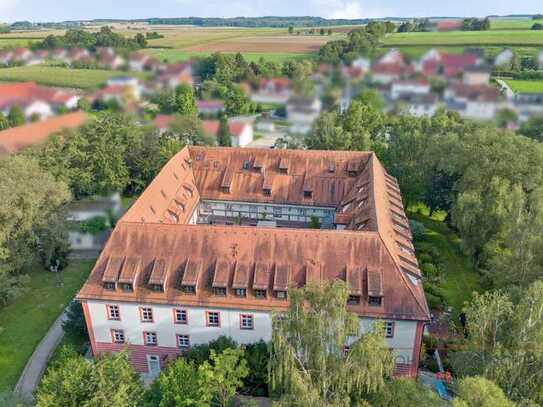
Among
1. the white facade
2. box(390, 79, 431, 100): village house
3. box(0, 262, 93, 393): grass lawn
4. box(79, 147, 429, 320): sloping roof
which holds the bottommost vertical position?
box(0, 262, 93, 393): grass lawn

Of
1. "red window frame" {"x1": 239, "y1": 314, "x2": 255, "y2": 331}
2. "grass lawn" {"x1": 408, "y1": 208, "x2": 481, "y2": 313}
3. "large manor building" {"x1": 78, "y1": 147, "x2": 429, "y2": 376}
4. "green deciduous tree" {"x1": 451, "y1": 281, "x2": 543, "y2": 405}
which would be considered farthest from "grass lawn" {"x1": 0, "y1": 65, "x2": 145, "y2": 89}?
"green deciduous tree" {"x1": 451, "y1": 281, "x2": 543, "y2": 405}

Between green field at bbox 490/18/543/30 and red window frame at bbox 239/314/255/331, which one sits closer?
red window frame at bbox 239/314/255/331

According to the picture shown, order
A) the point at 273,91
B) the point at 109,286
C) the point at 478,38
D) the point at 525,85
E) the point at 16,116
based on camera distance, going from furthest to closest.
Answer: the point at 273,91, the point at 478,38, the point at 525,85, the point at 16,116, the point at 109,286

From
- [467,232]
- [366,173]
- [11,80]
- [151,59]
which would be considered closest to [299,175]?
[366,173]

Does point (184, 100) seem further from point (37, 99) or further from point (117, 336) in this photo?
point (117, 336)

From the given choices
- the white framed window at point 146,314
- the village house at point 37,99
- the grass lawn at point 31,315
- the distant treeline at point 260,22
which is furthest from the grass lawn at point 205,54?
the white framed window at point 146,314

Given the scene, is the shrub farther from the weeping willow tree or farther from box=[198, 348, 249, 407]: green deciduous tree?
the weeping willow tree

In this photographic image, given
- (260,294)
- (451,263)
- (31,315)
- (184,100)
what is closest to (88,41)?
(184,100)

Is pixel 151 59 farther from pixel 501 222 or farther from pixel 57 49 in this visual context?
pixel 501 222
